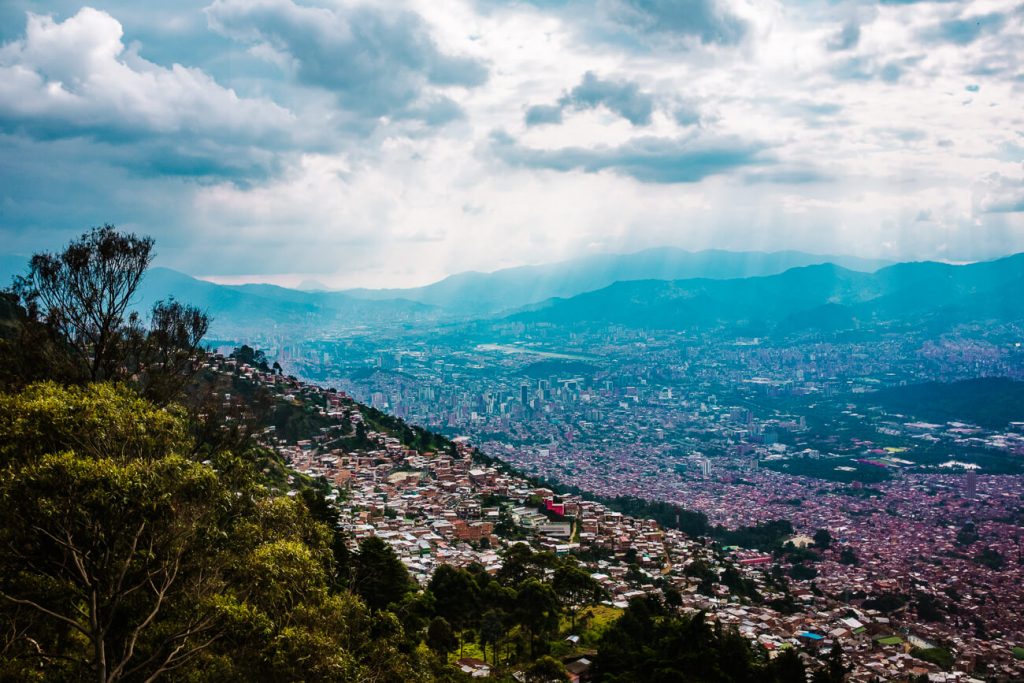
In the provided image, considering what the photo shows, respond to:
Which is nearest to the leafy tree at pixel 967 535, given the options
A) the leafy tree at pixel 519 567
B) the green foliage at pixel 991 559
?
the green foliage at pixel 991 559

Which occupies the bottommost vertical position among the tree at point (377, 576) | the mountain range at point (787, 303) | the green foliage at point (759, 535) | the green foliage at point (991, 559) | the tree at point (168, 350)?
the green foliage at point (759, 535)

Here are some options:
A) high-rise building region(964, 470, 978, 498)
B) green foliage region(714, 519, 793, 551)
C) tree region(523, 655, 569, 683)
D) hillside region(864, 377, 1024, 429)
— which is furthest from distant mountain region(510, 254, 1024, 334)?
tree region(523, 655, 569, 683)

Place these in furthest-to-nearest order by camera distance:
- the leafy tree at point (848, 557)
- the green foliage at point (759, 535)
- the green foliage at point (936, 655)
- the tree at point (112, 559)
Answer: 1. the green foliage at point (759, 535)
2. the leafy tree at point (848, 557)
3. the green foliage at point (936, 655)
4. the tree at point (112, 559)

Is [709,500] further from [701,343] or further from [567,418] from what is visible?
[701,343]

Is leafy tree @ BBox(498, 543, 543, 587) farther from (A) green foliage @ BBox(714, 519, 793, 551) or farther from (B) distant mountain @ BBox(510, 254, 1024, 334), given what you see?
(B) distant mountain @ BBox(510, 254, 1024, 334)

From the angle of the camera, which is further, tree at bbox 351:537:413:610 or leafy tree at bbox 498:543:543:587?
leafy tree at bbox 498:543:543:587

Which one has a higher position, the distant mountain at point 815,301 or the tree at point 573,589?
the distant mountain at point 815,301

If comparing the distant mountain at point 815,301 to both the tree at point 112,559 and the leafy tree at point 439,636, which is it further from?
the tree at point 112,559
